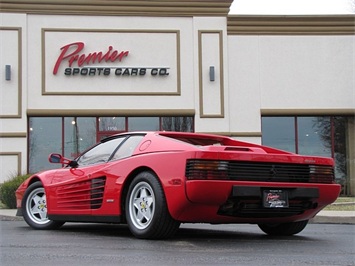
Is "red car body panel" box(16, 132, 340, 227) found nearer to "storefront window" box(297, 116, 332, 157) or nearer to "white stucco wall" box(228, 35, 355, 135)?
"white stucco wall" box(228, 35, 355, 135)

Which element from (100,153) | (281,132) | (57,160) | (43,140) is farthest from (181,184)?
(281,132)

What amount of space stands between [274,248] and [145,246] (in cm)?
123

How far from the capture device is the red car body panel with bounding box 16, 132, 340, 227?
5.93 metres

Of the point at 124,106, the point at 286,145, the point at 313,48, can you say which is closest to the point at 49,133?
the point at 124,106

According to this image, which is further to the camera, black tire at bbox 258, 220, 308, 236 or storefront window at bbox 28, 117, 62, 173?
storefront window at bbox 28, 117, 62, 173

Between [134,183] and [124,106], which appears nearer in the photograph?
[134,183]

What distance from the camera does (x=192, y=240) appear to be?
20.7 feet

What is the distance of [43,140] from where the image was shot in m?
19.7

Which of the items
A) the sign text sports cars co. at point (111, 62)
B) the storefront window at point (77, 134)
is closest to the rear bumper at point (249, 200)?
the sign text sports cars co. at point (111, 62)

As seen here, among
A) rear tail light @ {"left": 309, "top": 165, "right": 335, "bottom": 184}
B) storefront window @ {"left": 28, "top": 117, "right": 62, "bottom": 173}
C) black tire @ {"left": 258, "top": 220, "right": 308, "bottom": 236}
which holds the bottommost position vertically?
black tire @ {"left": 258, "top": 220, "right": 308, "bottom": 236}

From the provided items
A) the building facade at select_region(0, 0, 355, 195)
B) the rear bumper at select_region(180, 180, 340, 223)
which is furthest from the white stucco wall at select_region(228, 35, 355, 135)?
the rear bumper at select_region(180, 180, 340, 223)

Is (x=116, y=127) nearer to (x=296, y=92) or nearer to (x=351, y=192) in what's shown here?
(x=296, y=92)

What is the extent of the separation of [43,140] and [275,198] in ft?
47.6

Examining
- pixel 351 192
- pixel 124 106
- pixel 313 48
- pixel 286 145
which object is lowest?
pixel 351 192
